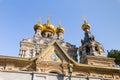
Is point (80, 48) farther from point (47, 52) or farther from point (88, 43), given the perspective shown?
point (47, 52)

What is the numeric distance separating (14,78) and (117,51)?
24695 mm

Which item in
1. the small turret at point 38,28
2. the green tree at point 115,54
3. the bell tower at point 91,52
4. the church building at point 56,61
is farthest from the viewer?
the small turret at point 38,28

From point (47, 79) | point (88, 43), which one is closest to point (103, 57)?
point (88, 43)

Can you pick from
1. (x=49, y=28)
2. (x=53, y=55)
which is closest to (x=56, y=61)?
(x=53, y=55)

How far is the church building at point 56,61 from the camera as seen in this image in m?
12.8

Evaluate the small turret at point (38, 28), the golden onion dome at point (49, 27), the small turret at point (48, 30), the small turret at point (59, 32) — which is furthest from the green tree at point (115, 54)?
the small turret at point (38, 28)

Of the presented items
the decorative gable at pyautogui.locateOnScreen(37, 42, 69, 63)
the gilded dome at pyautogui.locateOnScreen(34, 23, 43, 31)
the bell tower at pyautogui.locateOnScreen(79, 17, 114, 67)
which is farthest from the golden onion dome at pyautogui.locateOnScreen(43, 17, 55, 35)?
the decorative gable at pyautogui.locateOnScreen(37, 42, 69, 63)

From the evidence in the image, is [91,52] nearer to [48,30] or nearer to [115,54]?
[115,54]

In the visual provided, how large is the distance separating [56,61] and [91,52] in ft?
27.8

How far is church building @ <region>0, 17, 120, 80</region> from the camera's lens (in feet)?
42.0

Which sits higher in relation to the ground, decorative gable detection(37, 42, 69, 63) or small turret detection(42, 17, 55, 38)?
small turret detection(42, 17, 55, 38)

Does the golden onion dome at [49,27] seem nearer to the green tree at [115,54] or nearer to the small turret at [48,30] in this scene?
the small turret at [48,30]

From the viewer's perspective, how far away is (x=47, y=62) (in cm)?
2161

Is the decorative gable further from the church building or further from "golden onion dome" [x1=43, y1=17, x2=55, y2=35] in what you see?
"golden onion dome" [x1=43, y1=17, x2=55, y2=35]
